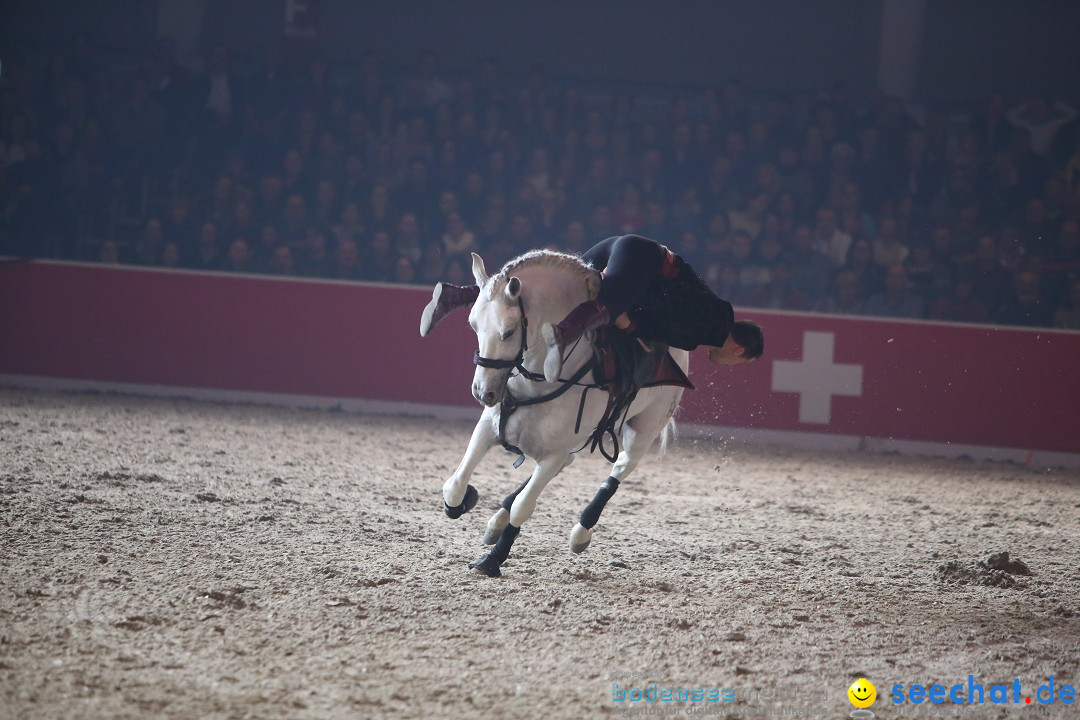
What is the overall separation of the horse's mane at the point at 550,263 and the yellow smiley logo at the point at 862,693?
2.05 meters

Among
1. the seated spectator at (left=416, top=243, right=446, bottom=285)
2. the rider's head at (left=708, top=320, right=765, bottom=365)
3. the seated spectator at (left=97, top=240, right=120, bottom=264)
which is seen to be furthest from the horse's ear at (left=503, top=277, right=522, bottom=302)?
the seated spectator at (left=97, top=240, right=120, bottom=264)

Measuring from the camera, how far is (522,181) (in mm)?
11922

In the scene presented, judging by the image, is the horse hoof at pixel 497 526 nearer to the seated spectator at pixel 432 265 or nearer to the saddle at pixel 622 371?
the saddle at pixel 622 371

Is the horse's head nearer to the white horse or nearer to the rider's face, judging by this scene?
the white horse

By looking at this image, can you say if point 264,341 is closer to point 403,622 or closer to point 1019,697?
point 403,622

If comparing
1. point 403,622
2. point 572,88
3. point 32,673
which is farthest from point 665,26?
point 32,673

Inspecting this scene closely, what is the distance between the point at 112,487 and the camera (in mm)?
6090

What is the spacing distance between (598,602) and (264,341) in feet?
23.3

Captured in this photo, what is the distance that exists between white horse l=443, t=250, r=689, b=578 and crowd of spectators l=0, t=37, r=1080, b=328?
6.32 meters

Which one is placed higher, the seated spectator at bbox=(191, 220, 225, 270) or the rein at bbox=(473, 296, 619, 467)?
the seated spectator at bbox=(191, 220, 225, 270)

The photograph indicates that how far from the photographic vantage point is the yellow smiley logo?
3484mm

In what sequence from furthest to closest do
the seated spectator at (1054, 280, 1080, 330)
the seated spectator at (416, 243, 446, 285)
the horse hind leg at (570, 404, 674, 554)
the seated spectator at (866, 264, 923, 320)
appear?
the seated spectator at (416, 243, 446, 285) < the seated spectator at (866, 264, 923, 320) < the seated spectator at (1054, 280, 1080, 330) < the horse hind leg at (570, 404, 674, 554)

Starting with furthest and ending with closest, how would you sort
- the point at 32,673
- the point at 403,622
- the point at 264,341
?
the point at 264,341
the point at 403,622
the point at 32,673

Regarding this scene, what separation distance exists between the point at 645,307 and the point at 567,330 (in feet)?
3.22
